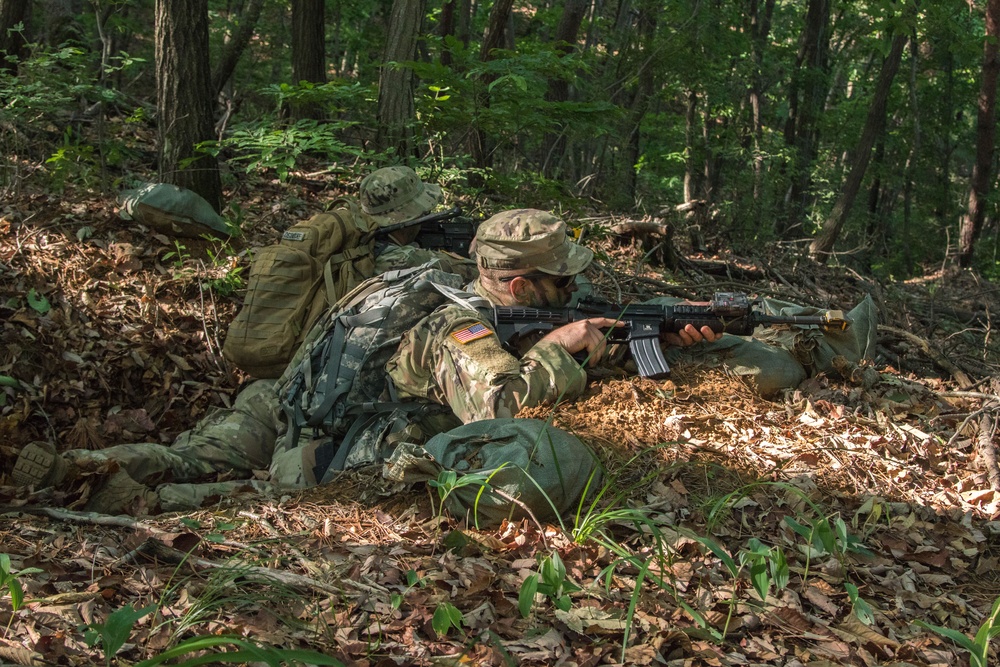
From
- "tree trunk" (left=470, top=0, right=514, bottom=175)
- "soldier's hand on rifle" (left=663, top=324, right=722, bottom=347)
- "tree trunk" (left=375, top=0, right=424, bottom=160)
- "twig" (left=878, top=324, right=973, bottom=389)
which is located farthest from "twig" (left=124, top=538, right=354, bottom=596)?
"tree trunk" (left=470, top=0, right=514, bottom=175)

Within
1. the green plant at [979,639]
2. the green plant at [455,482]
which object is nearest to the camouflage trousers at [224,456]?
the green plant at [455,482]

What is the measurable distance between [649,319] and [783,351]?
91 centimetres

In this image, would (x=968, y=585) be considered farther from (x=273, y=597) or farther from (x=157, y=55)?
(x=157, y=55)

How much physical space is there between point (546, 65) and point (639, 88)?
5.98 m

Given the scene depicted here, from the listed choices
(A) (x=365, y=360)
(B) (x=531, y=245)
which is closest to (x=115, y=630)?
(A) (x=365, y=360)

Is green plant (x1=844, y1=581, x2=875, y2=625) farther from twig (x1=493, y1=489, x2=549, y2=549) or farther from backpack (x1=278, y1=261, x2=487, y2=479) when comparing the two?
backpack (x1=278, y1=261, x2=487, y2=479)

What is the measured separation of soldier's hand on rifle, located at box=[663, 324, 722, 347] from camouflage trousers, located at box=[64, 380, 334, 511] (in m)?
1.97

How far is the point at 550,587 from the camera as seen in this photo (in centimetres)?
245

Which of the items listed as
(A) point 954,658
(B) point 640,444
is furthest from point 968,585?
(B) point 640,444

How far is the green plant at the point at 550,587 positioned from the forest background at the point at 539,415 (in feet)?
0.04

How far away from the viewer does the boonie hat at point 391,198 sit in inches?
220

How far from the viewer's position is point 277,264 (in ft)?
16.8

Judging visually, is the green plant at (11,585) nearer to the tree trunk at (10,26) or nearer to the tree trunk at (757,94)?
the tree trunk at (10,26)

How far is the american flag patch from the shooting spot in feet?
12.2
